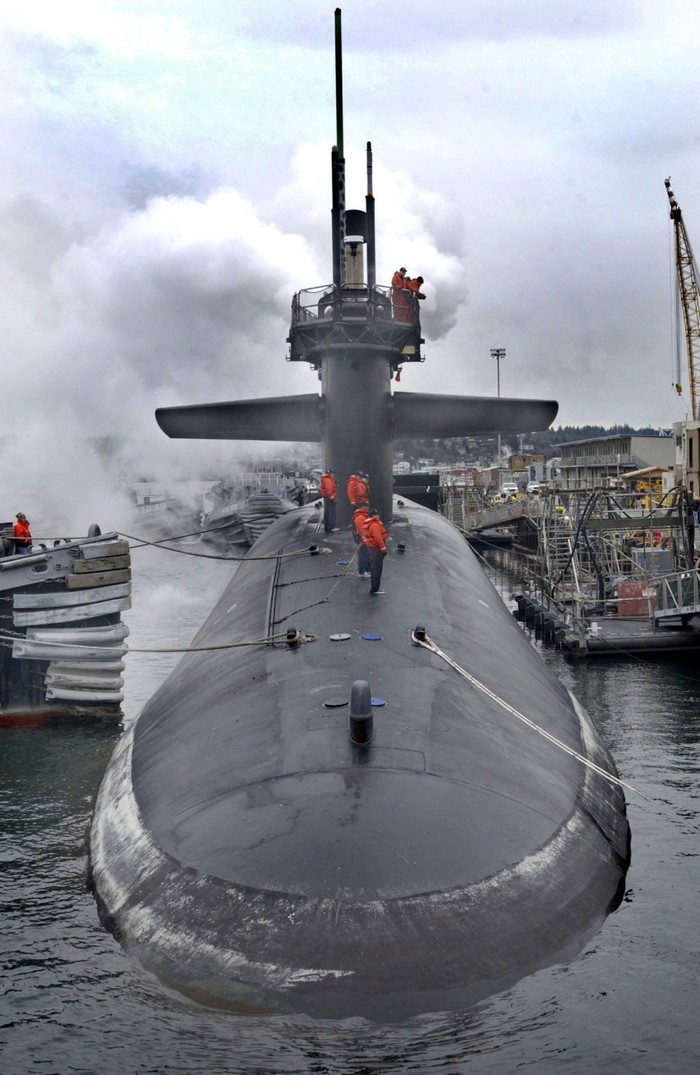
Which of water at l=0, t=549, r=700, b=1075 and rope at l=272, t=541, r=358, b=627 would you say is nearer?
water at l=0, t=549, r=700, b=1075

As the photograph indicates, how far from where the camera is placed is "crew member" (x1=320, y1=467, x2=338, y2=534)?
18422 mm

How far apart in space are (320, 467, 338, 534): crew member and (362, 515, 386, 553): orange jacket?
4610 mm

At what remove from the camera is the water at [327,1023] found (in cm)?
657

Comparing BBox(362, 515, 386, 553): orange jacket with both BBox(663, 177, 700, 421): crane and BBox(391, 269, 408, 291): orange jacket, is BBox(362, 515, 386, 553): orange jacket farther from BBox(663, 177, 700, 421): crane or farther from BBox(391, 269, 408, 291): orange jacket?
BBox(663, 177, 700, 421): crane

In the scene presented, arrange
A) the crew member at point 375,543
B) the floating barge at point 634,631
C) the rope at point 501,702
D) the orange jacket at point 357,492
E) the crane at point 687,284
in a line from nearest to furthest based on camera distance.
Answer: the rope at point 501,702, the crew member at point 375,543, the orange jacket at point 357,492, the floating barge at point 634,631, the crane at point 687,284

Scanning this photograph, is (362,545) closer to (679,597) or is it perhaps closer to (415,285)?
(415,285)

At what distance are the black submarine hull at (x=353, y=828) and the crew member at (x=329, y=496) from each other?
481 cm

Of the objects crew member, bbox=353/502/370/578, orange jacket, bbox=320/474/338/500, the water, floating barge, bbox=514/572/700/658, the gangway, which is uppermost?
orange jacket, bbox=320/474/338/500

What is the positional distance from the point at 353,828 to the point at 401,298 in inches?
525

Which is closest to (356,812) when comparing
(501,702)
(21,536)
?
(501,702)

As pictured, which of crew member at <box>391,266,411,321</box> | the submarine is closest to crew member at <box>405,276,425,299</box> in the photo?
crew member at <box>391,266,411,321</box>

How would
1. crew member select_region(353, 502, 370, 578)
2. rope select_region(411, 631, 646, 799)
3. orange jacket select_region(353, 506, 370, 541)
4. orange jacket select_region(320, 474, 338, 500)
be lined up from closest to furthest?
1. rope select_region(411, 631, 646, 799)
2. orange jacket select_region(353, 506, 370, 541)
3. crew member select_region(353, 502, 370, 578)
4. orange jacket select_region(320, 474, 338, 500)

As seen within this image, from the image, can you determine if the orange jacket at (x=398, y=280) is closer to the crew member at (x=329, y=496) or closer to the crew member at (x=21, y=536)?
the crew member at (x=329, y=496)

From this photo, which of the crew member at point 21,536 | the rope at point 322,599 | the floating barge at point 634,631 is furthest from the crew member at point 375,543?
the floating barge at point 634,631
